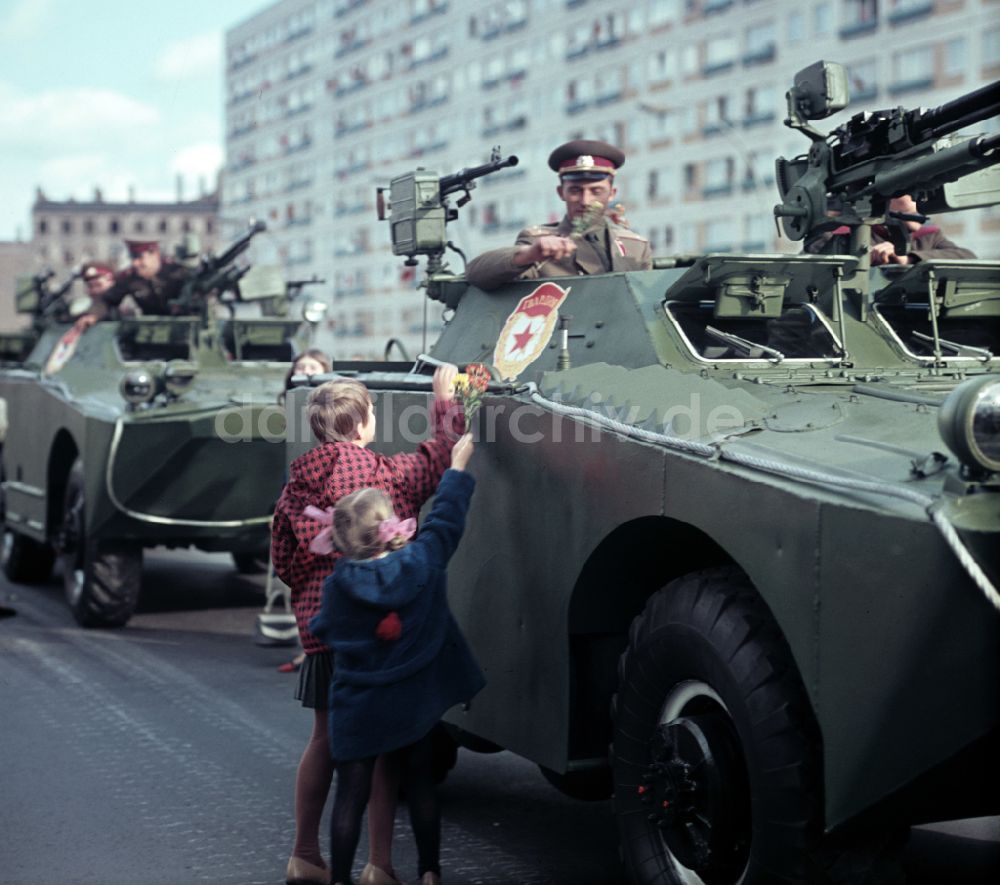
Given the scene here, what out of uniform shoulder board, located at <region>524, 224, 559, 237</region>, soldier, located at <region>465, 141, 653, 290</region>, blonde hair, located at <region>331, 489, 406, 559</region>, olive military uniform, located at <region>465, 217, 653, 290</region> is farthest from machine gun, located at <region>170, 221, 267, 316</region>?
blonde hair, located at <region>331, 489, 406, 559</region>

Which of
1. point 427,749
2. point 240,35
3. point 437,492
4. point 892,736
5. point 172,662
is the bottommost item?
point 172,662

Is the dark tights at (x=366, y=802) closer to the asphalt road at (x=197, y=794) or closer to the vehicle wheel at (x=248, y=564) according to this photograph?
the asphalt road at (x=197, y=794)

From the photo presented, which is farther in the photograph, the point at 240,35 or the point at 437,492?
the point at 240,35

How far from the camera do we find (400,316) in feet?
221

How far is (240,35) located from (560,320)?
3144 inches

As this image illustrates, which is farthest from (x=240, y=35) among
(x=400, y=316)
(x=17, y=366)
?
(x=17, y=366)

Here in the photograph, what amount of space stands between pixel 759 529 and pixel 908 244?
3236 mm

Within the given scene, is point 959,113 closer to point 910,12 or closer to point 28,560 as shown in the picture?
point 28,560

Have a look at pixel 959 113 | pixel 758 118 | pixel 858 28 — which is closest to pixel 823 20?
pixel 858 28

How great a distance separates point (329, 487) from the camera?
512 cm

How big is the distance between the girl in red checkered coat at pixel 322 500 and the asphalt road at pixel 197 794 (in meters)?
0.32

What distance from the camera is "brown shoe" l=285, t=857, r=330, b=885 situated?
513cm

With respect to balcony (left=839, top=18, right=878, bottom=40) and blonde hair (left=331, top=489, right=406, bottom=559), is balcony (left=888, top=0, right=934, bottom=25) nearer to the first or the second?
balcony (left=839, top=18, right=878, bottom=40)

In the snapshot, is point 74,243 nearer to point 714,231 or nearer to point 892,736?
point 714,231
